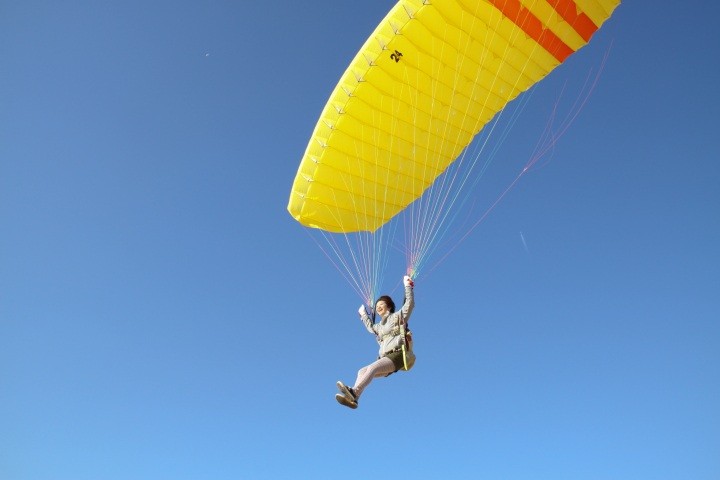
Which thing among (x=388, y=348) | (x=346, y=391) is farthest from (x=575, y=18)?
(x=346, y=391)

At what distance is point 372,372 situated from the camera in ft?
22.9

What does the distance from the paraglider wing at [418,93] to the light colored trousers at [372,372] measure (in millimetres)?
3278

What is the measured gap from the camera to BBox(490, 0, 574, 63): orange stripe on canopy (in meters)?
8.34

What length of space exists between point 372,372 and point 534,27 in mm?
5989

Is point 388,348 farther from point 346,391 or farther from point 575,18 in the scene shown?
point 575,18

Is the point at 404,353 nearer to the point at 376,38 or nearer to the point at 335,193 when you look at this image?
the point at 335,193

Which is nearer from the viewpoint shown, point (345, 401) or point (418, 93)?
point (345, 401)

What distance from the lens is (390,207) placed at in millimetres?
10188

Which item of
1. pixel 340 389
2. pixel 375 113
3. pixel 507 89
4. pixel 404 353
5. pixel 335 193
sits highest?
pixel 507 89

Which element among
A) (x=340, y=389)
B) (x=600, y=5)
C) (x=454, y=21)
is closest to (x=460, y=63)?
(x=454, y=21)

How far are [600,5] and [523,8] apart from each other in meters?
1.36

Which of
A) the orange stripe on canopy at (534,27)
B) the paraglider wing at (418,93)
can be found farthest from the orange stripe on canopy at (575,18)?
the orange stripe on canopy at (534,27)

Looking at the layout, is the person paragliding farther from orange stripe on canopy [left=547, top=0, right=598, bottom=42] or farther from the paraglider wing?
orange stripe on canopy [left=547, top=0, right=598, bottom=42]

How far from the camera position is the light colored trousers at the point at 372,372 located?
6816mm
